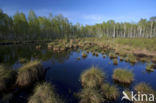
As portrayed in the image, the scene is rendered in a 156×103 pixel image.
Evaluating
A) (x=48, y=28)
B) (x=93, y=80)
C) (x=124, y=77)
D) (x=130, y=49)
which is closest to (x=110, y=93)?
(x=93, y=80)

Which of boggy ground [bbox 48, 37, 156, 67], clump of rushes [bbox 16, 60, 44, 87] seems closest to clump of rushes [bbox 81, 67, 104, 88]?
clump of rushes [bbox 16, 60, 44, 87]

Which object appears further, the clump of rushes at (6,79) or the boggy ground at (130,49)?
the boggy ground at (130,49)

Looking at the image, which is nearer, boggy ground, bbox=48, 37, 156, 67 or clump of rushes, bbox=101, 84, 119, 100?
clump of rushes, bbox=101, 84, 119, 100

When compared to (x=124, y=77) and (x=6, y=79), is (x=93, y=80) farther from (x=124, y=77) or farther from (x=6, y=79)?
(x=6, y=79)

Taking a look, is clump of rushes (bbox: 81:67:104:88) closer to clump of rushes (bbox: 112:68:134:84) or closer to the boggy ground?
clump of rushes (bbox: 112:68:134:84)

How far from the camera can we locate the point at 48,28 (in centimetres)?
5612

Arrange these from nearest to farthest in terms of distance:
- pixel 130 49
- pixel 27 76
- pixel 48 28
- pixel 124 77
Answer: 1. pixel 27 76
2. pixel 124 77
3. pixel 130 49
4. pixel 48 28

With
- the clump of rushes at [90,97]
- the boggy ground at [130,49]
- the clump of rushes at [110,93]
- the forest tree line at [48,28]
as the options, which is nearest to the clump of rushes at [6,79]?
the clump of rushes at [90,97]

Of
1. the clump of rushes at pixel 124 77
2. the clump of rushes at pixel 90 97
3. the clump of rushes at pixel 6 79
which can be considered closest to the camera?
the clump of rushes at pixel 90 97

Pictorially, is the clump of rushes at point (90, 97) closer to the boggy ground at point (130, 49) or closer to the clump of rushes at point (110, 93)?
the clump of rushes at point (110, 93)

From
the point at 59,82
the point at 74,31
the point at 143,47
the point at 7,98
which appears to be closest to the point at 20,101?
the point at 7,98

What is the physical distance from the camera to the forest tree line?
42.4 metres

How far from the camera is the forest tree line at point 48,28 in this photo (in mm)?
42375

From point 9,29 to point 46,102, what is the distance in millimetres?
53060
